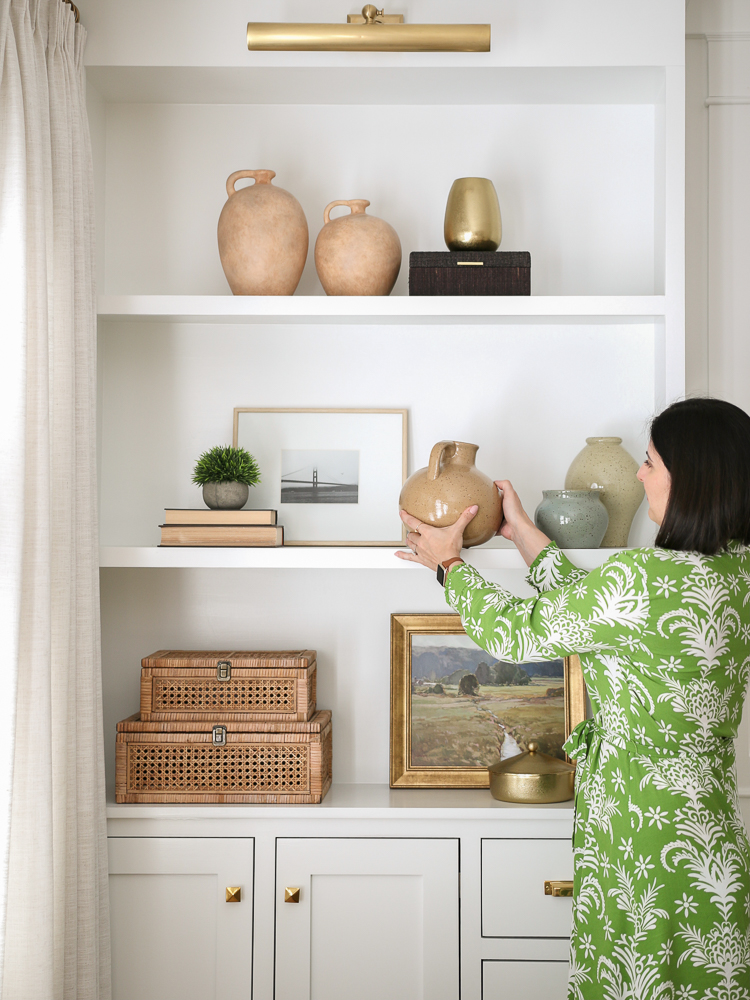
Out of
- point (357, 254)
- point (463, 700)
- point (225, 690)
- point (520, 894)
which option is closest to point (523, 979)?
point (520, 894)

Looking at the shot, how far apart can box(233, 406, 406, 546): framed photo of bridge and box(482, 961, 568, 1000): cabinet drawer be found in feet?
3.16

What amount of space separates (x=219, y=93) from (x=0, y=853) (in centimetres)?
169

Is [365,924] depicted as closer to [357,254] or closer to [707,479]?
[707,479]

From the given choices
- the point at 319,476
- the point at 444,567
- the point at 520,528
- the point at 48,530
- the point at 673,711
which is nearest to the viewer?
the point at 673,711

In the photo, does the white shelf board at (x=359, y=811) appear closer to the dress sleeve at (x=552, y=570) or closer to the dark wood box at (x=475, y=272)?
the dress sleeve at (x=552, y=570)

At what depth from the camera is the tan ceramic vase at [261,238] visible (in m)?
1.77

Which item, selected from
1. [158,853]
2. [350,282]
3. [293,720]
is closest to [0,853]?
[158,853]

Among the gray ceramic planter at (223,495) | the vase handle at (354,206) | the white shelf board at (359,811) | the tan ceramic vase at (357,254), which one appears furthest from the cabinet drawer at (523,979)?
the vase handle at (354,206)

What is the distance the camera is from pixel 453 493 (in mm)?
1610

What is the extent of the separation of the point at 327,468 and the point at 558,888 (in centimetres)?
106

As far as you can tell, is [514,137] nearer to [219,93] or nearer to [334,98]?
[334,98]

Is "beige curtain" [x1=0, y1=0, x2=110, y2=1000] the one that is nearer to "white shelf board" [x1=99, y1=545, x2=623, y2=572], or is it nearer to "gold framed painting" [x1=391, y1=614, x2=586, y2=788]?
"white shelf board" [x1=99, y1=545, x2=623, y2=572]

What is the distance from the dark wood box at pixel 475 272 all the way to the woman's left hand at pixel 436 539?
1.66ft

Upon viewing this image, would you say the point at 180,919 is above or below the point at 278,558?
below
